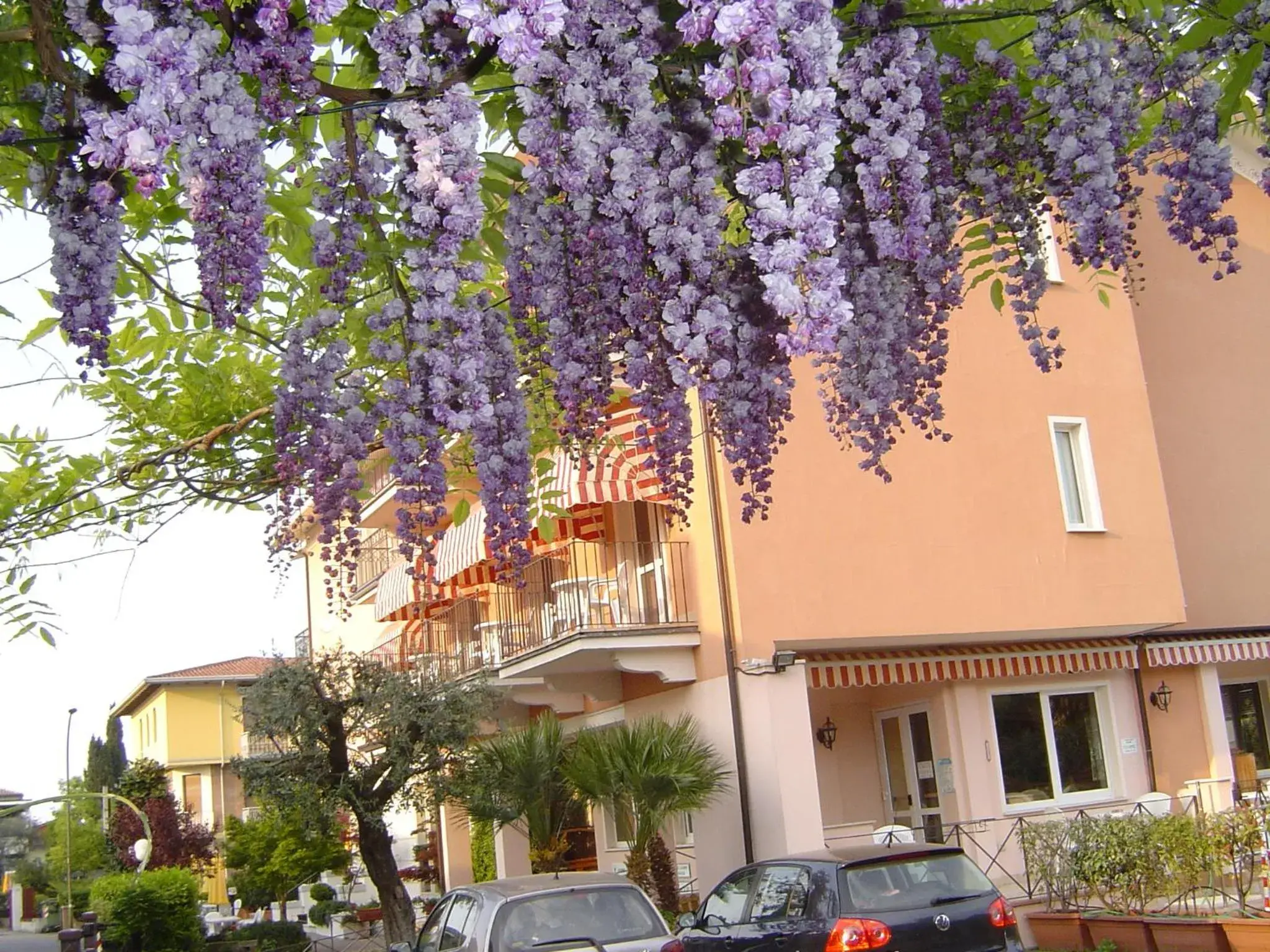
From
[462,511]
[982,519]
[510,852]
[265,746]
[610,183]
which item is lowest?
[510,852]

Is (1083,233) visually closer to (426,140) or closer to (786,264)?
(786,264)

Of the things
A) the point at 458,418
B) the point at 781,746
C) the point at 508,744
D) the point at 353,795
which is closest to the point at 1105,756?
the point at 781,746

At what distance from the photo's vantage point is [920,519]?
16.6 metres

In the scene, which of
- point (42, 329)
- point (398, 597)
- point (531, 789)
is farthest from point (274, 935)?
point (42, 329)

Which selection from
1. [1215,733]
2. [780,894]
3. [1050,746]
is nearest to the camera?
[780,894]

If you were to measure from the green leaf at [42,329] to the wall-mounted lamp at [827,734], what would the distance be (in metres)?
13.8

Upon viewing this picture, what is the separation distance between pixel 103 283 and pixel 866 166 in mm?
1991

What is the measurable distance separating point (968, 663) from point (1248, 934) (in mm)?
6220

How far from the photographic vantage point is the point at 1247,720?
67.5 feet

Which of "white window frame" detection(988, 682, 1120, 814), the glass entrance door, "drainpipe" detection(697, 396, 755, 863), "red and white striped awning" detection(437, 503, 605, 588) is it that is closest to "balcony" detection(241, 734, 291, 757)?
"red and white striped awning" detection(437, 503, 605, 588)

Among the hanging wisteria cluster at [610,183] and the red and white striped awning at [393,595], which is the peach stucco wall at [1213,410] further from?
the hanging wisteria cluster at [610,183]

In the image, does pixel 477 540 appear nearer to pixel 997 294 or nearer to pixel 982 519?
pixel 982 519

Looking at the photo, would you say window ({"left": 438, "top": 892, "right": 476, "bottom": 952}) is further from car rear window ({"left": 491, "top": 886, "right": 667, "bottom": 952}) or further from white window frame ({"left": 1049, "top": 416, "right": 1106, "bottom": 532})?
white window frame ({"left": 1049, "top": 416, "right": 1106, "bottom": 532})

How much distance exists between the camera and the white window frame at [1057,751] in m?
17.2
